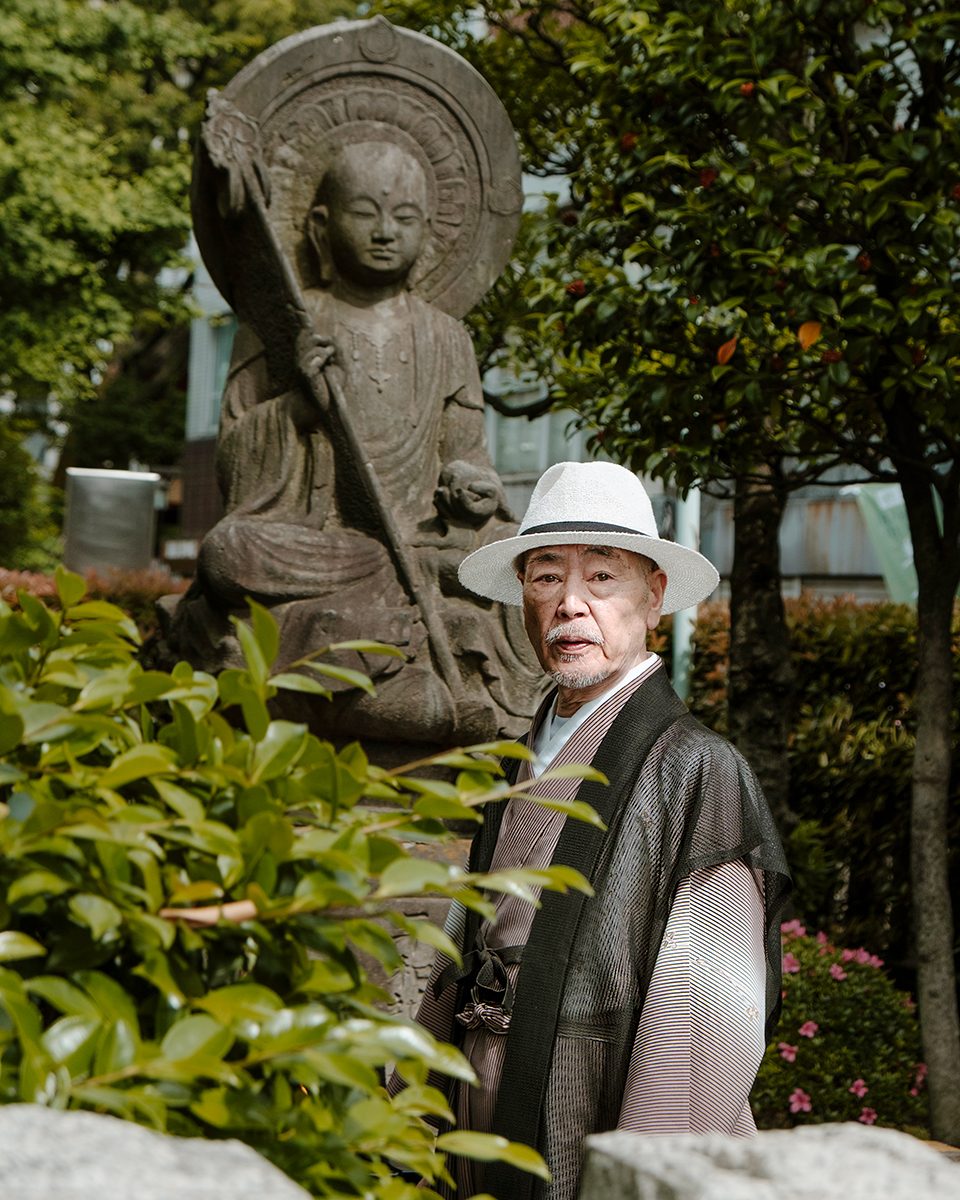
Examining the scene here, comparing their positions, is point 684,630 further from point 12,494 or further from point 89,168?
point 12,494

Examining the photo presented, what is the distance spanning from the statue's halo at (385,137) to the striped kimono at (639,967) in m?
4.30

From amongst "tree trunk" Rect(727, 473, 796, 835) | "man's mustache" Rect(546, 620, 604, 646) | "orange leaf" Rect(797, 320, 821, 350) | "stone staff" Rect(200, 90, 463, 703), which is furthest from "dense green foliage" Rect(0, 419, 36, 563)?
"man's mustache" Rect(546, 620, 604, 646)

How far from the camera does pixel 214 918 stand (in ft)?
4.77

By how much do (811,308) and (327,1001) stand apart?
4.78 meters

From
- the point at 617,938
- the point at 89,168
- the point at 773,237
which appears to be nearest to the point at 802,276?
the point at 773,237

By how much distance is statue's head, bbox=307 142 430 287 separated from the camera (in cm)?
643

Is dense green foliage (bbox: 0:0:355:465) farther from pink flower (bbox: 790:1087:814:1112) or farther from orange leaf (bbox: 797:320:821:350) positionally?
pink flower (bbox: 790:1087:814:1112)

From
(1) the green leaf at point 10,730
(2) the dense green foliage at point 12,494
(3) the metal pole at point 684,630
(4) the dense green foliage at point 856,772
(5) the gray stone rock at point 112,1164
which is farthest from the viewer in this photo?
(2) the dense green foliage at point 12,494

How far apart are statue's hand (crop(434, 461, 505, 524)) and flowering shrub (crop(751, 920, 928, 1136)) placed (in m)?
2.23

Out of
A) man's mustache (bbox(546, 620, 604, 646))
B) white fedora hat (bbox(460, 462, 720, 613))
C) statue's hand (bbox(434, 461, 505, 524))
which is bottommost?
man's mustache (bbox(546, 620, 604, 646))

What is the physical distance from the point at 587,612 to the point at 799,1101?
162 inches

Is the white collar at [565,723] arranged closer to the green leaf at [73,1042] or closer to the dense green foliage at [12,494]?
the green leaf at [73,1042]

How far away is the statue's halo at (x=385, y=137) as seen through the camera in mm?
6461

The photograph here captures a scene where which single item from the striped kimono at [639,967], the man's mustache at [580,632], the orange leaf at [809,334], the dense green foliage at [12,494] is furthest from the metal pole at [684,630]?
the dense green foliage at [12,494]
